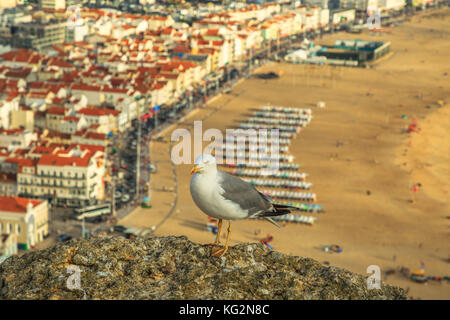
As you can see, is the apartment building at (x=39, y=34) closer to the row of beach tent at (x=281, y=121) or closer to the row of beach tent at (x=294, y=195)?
the row of beach tent at (x=281, y=121)

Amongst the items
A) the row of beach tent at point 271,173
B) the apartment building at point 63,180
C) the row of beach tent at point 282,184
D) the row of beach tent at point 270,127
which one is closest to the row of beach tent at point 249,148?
the row of beach tent at point 271,173

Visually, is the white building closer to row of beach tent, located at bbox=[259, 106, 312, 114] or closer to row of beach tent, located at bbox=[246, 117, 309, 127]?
row of beach tent, located at bbox=[246, 117, 309, 127]

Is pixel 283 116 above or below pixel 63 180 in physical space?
above

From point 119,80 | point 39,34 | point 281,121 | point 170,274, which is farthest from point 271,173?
point 39,34

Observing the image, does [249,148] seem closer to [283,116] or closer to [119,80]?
[283,116]

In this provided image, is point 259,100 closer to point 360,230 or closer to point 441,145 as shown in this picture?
point 441,145

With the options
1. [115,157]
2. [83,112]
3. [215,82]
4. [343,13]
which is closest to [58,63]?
[215,82]

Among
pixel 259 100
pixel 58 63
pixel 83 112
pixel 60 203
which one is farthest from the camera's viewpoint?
pixel 58 63
